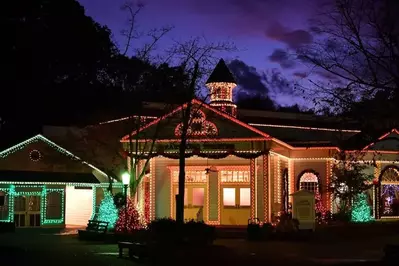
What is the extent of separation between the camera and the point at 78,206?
47125 mm

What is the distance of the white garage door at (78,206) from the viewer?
46594 mm

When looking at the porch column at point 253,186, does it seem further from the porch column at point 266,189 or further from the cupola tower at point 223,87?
the cupola tower at point 223,87

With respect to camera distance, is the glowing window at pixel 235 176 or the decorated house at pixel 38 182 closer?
the glowing window at pixel 235 176

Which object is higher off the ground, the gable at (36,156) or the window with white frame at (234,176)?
the gable at (36,156)

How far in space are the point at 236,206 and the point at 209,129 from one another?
4.78m

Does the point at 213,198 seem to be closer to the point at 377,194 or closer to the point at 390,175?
the point at 377,194

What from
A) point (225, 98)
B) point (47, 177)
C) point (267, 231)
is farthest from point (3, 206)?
point (267, 231)

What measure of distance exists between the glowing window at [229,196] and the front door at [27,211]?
39.2 feet

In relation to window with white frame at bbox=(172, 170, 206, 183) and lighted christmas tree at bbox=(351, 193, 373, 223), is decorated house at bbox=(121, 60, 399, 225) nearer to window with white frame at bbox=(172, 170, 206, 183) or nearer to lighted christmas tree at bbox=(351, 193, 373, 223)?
window with white frame at bbox=(172, 170, 206, 183)

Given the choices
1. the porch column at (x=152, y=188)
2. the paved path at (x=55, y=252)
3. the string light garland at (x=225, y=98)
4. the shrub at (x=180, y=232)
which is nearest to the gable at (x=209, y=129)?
the porch column at (x=152, y=188)

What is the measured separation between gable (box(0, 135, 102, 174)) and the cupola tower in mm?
8962

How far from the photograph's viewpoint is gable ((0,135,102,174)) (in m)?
42.8

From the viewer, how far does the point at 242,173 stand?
130 feet

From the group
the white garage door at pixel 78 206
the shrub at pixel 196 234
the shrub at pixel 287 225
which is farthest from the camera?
the white garage door at pixel 78 206
